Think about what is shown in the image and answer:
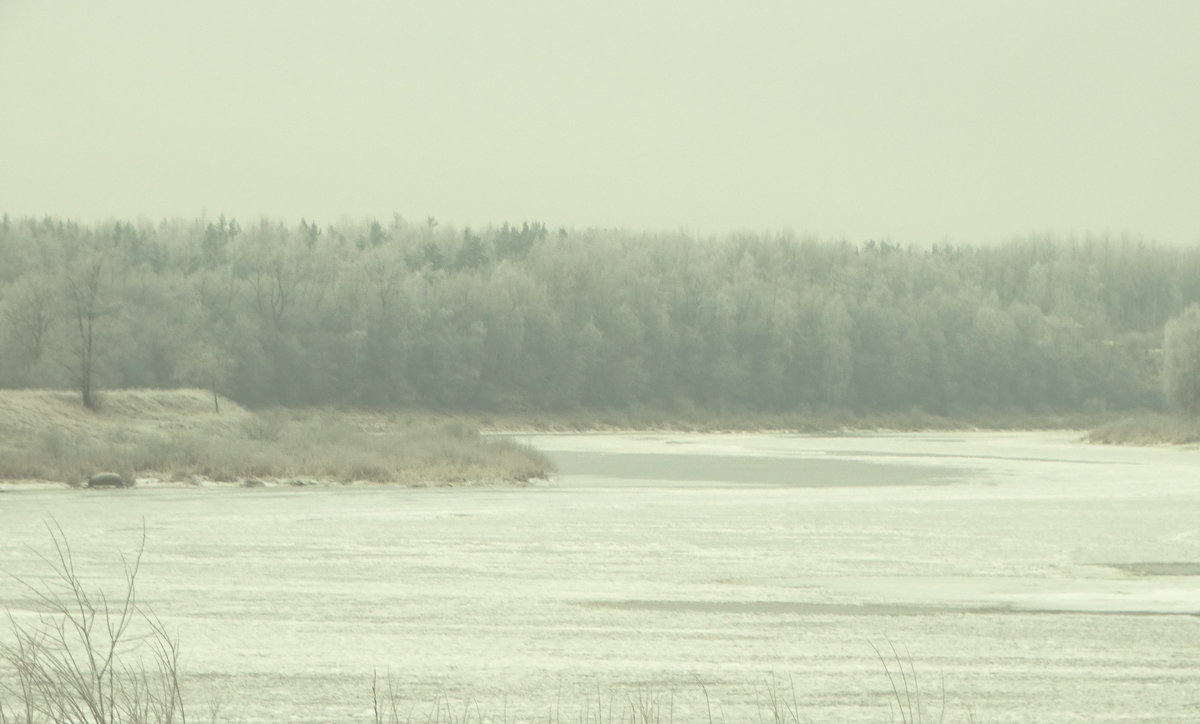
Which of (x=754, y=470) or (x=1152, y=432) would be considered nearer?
(x=754, y=470)

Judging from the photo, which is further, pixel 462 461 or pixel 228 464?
pixel 462 461

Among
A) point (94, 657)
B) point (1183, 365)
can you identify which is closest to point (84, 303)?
point (1183, 365)

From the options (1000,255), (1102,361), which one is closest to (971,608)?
(1102,361)

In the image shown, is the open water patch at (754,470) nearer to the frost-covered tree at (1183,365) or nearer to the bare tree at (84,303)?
the bare tree at (84,303)

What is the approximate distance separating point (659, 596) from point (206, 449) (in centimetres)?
2579

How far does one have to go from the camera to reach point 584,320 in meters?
116

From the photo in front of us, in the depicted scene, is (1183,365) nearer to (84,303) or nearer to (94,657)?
(84,303)

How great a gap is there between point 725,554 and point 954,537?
16.7 feet

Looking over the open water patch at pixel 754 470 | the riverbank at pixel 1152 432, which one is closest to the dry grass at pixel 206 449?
the open water patch at pixel 754 470

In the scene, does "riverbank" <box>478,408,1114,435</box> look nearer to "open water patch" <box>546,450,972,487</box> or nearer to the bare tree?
the bare tree

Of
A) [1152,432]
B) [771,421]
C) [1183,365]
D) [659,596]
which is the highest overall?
[1183,365]

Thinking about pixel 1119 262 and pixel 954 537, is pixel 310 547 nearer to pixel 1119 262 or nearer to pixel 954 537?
pixel 954 537

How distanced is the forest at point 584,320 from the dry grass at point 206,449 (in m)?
18.1

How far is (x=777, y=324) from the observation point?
121750 millimetres
